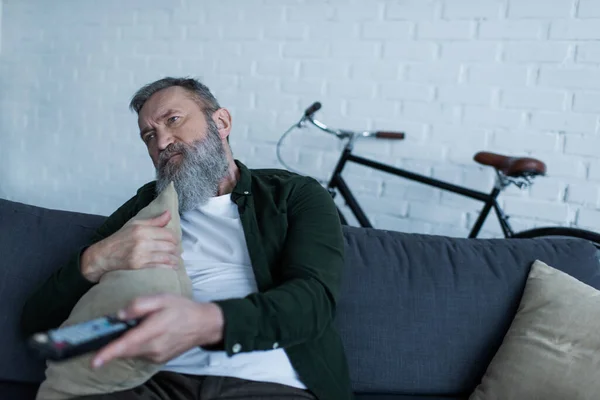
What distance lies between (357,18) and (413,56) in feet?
0.97

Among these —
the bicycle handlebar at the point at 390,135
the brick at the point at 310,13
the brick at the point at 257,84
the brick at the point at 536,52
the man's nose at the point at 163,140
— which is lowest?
the bicycle handlebar at the point at 390,135

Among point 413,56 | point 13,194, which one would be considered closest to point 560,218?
point 413,56

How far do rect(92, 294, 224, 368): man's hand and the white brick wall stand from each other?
1.59m

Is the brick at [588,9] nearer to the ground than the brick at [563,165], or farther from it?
farther from it

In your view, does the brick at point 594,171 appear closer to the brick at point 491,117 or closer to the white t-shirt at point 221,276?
the brick at point 491,117

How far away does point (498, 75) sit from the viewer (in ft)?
7.02

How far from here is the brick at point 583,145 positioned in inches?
80.0

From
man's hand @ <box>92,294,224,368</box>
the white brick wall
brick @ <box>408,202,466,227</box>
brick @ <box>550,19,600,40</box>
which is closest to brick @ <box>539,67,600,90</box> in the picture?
the white brick wall

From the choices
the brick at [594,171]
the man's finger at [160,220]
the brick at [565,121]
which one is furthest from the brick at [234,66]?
the man's finger at [160,220]

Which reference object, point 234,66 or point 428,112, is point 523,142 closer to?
point 428,112

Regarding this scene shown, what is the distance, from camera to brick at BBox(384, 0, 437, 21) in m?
2.21

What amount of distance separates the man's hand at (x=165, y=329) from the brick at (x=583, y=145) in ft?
5.40

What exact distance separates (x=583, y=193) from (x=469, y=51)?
2.21 feet

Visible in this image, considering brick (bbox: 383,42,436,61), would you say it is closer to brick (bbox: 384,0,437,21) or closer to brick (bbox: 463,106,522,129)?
brick (bbox: 384,0,437,21)
